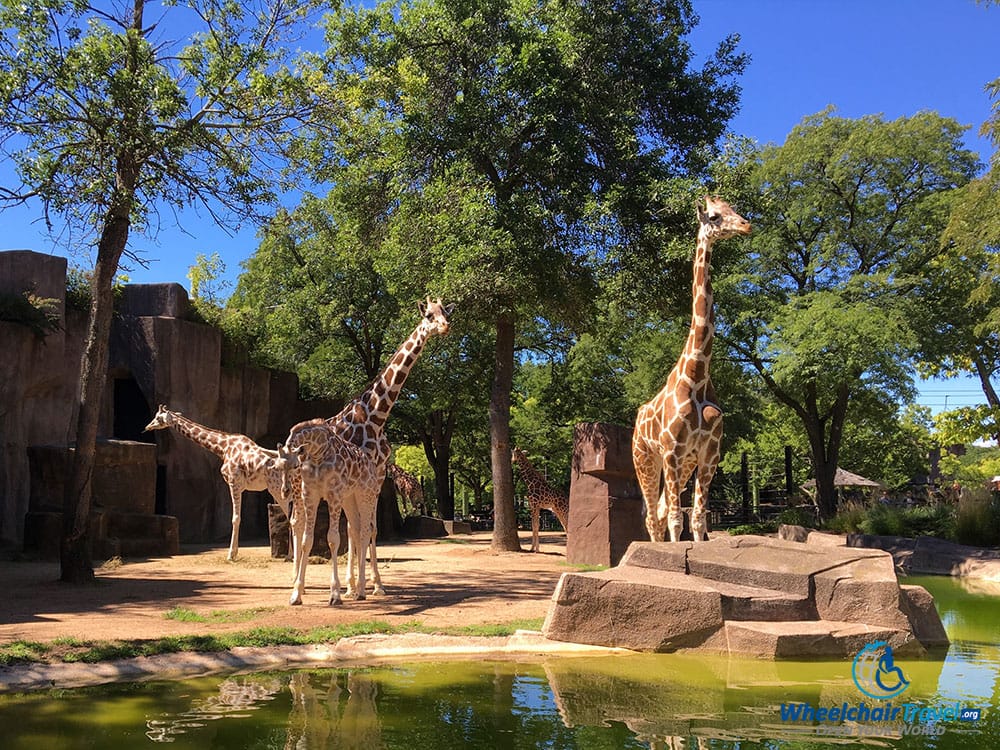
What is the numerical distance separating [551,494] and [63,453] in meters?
9.81

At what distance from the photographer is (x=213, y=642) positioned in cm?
764

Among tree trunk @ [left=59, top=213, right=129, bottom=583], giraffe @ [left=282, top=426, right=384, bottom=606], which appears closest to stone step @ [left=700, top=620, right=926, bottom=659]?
giraffe @ [left=282, top=426, right=384, bottom=606]

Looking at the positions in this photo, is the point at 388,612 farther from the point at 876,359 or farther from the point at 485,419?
the point at 485,419

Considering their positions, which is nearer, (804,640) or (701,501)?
(804,640)

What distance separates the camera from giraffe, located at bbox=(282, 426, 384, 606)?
1022 cm

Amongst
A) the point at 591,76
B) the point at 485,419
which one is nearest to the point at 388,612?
the point at 591,76

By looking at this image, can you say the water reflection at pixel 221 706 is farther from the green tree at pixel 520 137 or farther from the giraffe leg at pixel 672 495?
the green tree at pixel 520 137

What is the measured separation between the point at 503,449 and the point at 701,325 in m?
7.39

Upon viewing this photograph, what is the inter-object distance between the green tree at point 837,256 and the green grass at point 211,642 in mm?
15936

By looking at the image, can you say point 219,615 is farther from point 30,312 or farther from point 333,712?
point 30,312

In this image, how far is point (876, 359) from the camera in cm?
2175

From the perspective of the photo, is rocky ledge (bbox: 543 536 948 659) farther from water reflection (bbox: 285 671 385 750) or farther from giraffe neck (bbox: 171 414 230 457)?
giraffe neck (bbox: 171 414 230 457)

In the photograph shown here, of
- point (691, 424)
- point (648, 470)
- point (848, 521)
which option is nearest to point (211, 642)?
point (691, 424)

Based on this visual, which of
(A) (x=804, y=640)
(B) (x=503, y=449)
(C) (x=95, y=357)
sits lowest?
(A) (x=804, y=640)
